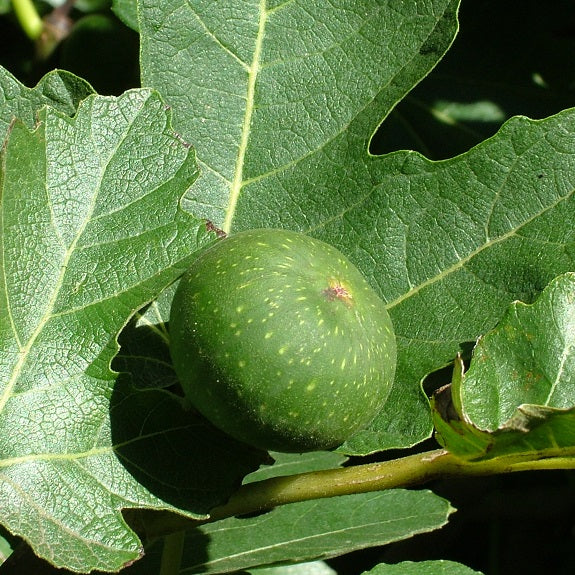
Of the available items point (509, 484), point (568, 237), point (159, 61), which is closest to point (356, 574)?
point (509, 484)

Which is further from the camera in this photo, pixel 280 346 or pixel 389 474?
pixel 389 474

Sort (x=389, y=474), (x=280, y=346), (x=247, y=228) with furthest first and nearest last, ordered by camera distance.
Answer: (x=247, y=228) < (x=389, y=474) < (x=280, y=346)

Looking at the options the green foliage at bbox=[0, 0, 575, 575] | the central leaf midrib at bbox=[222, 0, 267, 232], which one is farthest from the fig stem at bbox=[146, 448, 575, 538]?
the central leaf midrib at bbox=[222, 0, 267, 232]

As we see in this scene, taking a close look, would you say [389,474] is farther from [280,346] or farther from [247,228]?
[247,228]

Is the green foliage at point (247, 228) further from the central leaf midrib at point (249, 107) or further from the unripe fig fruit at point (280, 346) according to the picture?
the unripe fig fruit at point (280, 346)

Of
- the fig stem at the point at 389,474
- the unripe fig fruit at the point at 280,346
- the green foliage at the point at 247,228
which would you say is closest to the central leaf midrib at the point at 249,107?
the green foliage at the point at 247,228

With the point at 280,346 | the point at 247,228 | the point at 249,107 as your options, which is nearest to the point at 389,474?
the point at 280,346

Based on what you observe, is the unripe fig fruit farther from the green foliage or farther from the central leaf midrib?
the central leaf midrib

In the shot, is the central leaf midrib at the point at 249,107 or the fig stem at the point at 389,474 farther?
the central leaf midrib at the point at 249,107
